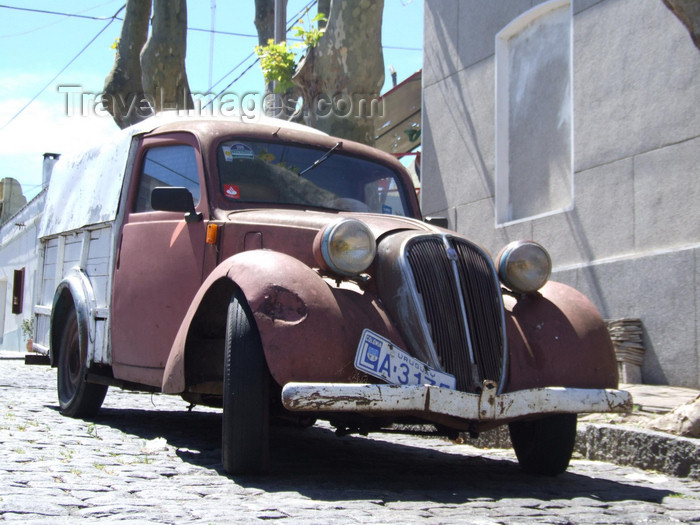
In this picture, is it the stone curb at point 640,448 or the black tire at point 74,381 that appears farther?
the black tire at point 74,381

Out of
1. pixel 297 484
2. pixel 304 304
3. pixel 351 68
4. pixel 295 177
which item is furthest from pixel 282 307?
pixel 351 68

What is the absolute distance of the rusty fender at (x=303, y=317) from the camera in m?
3.92

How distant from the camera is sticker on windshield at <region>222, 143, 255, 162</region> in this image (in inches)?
218

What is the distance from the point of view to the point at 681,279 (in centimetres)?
789

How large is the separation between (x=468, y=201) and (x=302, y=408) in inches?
314

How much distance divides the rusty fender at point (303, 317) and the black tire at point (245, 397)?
13 cm

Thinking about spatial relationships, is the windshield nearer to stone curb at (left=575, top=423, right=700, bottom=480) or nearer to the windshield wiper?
the windshield wiper

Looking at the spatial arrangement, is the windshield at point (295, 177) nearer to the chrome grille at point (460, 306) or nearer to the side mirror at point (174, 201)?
the side mirror at point (174, 201)

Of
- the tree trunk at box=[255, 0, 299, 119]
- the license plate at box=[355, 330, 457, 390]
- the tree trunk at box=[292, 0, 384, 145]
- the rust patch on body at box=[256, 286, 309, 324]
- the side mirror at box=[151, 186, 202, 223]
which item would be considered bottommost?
the license plate at box=[355, 330, 457, 390]

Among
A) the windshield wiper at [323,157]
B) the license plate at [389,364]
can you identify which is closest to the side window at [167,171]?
the windshield wiper at [323,157]

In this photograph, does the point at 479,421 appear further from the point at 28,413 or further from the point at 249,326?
the point at 28,413

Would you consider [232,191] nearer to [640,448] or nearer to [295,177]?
[295,177]

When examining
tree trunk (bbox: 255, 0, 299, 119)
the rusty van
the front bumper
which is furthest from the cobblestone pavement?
tree trunk (bbox: 255, 0, 299, 119)

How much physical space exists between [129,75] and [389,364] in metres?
12.4
